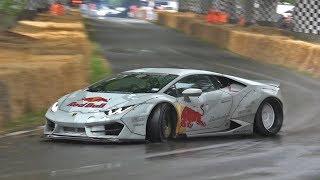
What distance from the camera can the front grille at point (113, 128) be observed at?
9023 mm

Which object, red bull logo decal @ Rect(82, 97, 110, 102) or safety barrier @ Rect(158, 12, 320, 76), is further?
safety barrier @ Rect(158, 12, 320, 76)

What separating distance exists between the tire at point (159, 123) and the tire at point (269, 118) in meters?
2.19

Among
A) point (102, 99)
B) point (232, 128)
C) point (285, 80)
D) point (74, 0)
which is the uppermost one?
point (102, 99)

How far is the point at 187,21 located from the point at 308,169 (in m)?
32.0

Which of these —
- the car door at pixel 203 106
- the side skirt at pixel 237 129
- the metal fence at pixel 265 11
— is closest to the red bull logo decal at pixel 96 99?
the car door at pixel 203 106

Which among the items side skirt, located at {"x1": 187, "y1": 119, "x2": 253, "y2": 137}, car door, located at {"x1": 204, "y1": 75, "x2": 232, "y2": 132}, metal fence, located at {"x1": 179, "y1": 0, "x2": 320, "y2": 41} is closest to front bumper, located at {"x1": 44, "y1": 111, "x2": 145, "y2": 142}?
car door, located at {"x1": 204, "y1": 75, "x2": 232, "y2": 132}

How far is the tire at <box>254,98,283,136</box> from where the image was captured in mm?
11156

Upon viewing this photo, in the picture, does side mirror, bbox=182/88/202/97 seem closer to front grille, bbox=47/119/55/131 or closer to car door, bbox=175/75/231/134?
car door, bbox=175/75/231/134

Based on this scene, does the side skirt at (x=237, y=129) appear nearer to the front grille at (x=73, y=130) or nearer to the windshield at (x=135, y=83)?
the windshield at (x=135, y=83)

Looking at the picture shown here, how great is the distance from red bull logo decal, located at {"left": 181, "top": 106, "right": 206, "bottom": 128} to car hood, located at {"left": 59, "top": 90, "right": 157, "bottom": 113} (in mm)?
642

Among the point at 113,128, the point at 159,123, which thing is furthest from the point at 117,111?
the point at 159,123

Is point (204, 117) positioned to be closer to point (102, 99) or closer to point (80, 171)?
point (102, 99)

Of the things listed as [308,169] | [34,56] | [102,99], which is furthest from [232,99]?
[34,56]

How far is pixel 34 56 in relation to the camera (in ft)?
47.3
